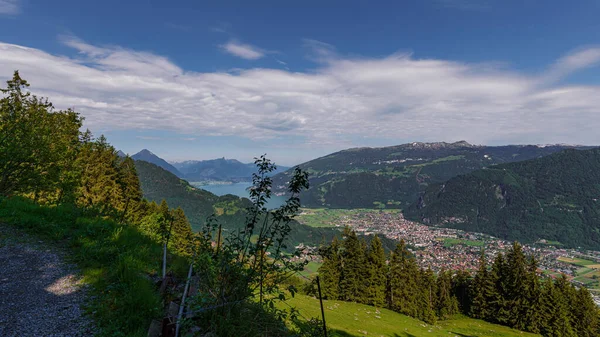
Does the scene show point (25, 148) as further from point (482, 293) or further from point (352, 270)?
point (482, 293)

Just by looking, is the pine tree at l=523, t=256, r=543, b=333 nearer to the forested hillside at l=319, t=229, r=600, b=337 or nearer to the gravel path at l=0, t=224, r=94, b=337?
the forested hillside at l=319, t=229, r=600, b=337

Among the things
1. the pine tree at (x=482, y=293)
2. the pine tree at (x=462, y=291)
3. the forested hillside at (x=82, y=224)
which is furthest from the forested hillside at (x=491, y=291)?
the forested hillside at (x=82, y=224)

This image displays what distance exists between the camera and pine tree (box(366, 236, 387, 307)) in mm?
41594

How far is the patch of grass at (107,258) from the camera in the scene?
20.9 feet

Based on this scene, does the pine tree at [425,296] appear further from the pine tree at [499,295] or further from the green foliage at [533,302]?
the pine tree at [499,295]

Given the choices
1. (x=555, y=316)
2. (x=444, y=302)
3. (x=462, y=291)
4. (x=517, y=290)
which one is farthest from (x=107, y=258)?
(x=462, y=291)

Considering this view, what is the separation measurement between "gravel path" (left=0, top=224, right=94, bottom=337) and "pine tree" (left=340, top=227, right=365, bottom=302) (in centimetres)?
3812

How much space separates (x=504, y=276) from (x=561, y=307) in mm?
7324

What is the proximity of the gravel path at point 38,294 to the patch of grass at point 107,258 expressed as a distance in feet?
1.20

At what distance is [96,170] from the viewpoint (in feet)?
114

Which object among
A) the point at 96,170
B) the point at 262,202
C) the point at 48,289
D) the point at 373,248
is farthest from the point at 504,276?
the point at 96,170

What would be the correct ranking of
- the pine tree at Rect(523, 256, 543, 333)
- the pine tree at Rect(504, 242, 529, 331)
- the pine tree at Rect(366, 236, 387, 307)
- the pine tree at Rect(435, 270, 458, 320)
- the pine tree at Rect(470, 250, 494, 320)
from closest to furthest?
1. the pine tree at Rect(523, 256, 543, 333)
2. the pine tree at Rect(366, 236, 387, 307)
3. the pine tree at Rect(504, 242, 529, 331)
4. the pine tree at Rect(470, 250, 494, 320)
5. the pine tree at Rect(435, 270, 458, 320)

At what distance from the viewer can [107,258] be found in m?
9.45

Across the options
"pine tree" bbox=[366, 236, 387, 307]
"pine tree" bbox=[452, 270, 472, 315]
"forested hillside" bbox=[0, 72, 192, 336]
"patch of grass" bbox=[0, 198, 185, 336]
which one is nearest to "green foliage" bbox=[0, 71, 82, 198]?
"forested hillside" bbox=[0, 72, 192, 336]
